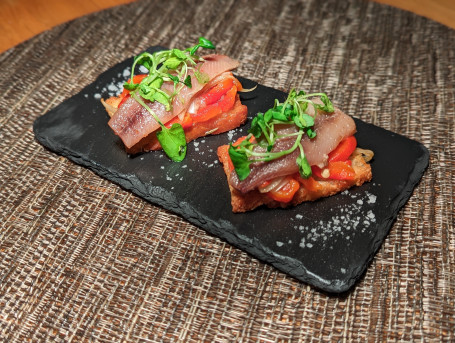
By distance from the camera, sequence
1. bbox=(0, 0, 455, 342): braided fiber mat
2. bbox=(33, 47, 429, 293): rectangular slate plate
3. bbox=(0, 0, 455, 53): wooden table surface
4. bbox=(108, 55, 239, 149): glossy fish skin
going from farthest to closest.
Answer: bbox=(0, 0, 455, 53): wooden table surface → bbox=(108, 55, 239, 149): glossy fish skin → bbox=(33, 47, 429, 293): rectangular slate plate → bbox=(0, 0, 455, 342): braided fiber mat

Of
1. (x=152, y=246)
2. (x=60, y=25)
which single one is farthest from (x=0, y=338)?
(x=60, y=25)

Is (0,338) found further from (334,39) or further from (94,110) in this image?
(334,39)

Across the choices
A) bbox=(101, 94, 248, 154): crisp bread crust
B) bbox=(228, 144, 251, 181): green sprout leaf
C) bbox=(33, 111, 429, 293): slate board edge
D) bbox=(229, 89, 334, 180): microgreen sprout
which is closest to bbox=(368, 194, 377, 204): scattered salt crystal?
bbox=(33, 111, 429, 293): slate board edge

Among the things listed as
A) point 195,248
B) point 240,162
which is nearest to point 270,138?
point 240,162

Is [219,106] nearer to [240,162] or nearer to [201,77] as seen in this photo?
[201,77]

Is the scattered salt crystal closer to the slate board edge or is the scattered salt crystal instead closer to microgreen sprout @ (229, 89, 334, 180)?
the slate board edge

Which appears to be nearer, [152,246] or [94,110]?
[152,246]

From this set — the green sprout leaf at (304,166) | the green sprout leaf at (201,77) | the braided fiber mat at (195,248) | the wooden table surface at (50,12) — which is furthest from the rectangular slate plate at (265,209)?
the wooden table surface at (50,12)
